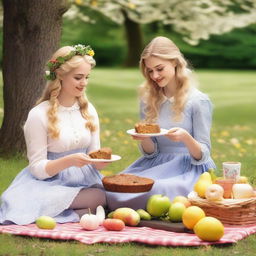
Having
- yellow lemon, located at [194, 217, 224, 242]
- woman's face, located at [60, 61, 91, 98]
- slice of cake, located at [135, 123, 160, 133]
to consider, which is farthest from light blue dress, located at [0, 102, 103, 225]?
yellow lemon, located at [194, 217, 224, 242]

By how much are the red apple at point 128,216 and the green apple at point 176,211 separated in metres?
0.22

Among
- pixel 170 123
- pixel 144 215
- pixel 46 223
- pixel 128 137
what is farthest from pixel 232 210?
pixel 128 137

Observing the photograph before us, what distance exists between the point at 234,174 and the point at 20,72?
294 cm

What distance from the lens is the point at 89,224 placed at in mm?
5105

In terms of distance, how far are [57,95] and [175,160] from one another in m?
1.02

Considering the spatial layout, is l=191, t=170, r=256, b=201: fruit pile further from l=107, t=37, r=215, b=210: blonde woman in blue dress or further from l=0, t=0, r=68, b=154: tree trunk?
l=0, t=0, r=68, b=154: tree trunk

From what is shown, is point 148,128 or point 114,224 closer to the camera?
point 114,224

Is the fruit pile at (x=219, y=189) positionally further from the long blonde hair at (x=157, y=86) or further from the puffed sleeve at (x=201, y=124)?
the long blonde hair at (x=157, y=86)

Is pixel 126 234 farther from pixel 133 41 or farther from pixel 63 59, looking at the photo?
pixel 133 41

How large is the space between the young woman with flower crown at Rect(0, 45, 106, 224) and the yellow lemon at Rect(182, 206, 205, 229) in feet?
2.50

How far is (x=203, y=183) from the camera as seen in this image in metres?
5.35

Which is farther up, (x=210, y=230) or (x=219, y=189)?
(x=219, y=189)

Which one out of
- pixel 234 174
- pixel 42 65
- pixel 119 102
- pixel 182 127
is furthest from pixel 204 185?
pixel 119 102

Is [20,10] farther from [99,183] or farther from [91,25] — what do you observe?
[91,25]
